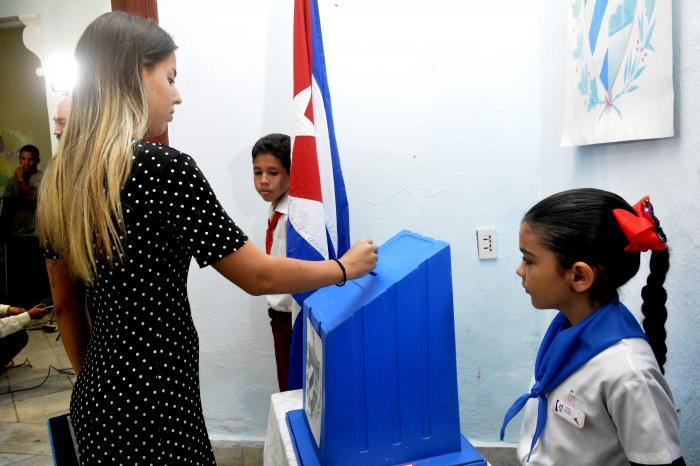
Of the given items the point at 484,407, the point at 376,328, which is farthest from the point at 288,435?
the point at 484,407

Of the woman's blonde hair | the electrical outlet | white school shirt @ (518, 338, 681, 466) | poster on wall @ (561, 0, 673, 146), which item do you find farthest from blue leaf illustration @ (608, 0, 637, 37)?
the woman's blonde hair

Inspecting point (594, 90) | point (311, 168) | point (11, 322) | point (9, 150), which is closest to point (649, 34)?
point (594, 90)

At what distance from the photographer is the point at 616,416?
771 millimetres

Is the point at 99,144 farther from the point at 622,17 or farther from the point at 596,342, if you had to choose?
the point at 622,17

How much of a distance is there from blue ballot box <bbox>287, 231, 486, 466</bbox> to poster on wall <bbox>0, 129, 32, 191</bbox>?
5157 mm

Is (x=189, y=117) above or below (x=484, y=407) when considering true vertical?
above

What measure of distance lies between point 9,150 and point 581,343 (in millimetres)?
5716

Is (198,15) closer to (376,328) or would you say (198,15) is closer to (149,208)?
(149,208)

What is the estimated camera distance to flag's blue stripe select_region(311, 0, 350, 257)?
1.70 metres

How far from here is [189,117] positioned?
201 cm

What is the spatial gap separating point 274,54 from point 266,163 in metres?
0.44

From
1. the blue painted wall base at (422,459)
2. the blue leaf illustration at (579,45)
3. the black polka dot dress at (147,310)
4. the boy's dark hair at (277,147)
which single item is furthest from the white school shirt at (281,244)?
the blue leaf illustration at (579,45)

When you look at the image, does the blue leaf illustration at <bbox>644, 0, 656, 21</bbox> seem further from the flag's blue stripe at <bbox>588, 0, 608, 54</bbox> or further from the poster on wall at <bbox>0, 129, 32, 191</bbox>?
the poster on wall at <bbox>0, 129, 32, 191</bbox>

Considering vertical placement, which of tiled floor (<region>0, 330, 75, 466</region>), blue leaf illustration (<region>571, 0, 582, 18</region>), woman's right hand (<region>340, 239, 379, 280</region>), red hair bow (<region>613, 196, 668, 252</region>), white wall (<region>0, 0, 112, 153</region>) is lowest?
tiled floor (<region>0, 330, 75, 466</region>)
